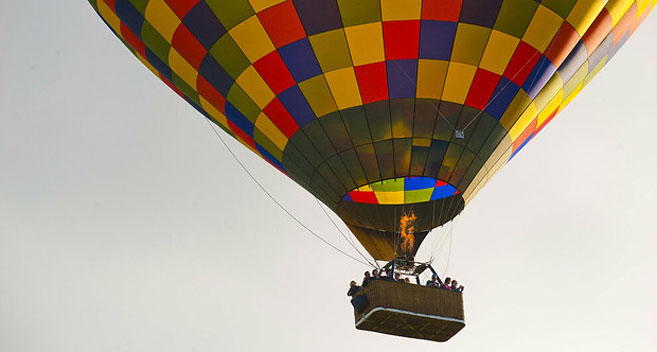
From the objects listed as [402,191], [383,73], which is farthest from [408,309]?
[383,73]

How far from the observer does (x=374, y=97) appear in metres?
9.66

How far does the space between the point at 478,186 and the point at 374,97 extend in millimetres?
1834

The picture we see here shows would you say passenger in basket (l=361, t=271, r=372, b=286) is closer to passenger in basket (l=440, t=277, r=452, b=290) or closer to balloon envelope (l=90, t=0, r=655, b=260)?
passenger in basket (l=440, t=277, r=452, b=290)

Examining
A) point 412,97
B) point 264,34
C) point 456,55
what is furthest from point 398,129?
point 264,34

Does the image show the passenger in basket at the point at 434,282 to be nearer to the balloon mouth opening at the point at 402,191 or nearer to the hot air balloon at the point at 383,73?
the hot air balloon at the point at 383,73

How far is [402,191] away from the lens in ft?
36.1

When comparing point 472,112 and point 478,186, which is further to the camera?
point 478,186

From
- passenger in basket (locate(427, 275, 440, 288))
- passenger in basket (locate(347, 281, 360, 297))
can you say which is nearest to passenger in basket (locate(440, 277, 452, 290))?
passenger in basket (locate(427, 275, 440, 288))

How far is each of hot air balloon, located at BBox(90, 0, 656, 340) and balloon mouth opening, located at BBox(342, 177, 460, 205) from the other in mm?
256

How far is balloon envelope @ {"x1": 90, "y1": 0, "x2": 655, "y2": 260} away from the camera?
945cm

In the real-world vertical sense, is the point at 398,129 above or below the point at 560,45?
below

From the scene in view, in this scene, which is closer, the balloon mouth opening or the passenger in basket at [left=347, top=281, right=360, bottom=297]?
the passenger in basket at [left=347, top=281, right=360, bottom=297]

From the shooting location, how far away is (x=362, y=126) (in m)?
9.74

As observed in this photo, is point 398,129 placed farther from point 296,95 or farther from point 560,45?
point 560,45
